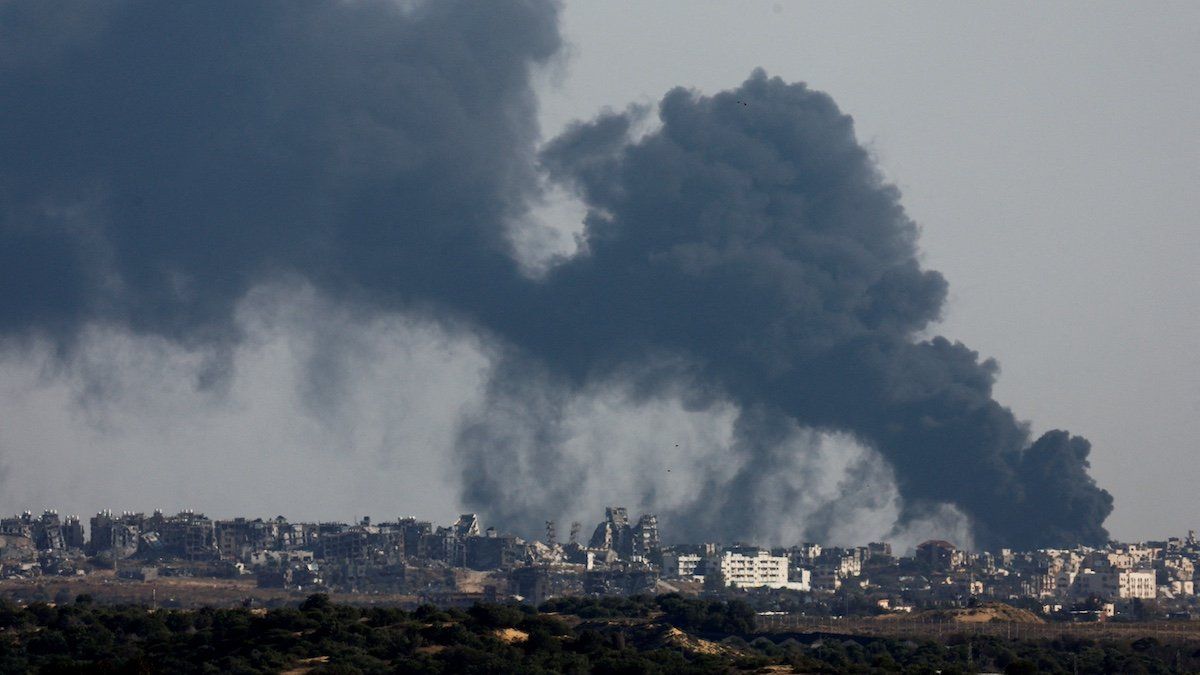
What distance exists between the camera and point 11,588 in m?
169

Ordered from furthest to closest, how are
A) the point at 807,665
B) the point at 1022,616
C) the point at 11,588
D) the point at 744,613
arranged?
1. the point at 11,588
2. the point at 1022,616
3. the point at 744,613
4. the point at 807,665

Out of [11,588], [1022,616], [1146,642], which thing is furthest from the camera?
[11,588]

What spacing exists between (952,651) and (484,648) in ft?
98.2

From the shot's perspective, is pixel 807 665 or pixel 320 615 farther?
pixel 320 615

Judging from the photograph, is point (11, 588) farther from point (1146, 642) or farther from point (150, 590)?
point (1146, 642)

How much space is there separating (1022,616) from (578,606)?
32756 mm

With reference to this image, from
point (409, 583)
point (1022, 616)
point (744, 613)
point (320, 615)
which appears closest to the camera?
point (320, 615)

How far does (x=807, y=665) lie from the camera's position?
69.7m

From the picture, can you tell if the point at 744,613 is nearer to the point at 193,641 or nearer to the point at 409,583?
the point at 193,641

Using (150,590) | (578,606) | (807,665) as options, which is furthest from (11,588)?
(807,665)

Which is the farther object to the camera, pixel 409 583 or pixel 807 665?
pixel 409 583

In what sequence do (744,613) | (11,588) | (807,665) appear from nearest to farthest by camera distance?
(807,665)
(744,613)
(11,588)

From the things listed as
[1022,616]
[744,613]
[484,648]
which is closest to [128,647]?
[484,648]

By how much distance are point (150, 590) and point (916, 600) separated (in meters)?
65.5
